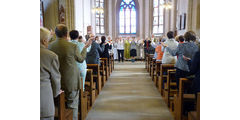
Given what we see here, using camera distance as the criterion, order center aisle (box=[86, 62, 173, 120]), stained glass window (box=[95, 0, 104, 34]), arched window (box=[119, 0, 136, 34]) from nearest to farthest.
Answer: center aisle (box=[86, 62, 173, 120]) < stained glass window (box=[95, 0, 104, 34]) < arched window (box=[119, 0, 136, 34])

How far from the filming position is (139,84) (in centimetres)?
661

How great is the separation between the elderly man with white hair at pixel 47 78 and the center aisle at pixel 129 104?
192cm

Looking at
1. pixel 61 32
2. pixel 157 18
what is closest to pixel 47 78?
pixel 61 32

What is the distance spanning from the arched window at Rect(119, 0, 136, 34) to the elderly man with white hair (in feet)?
57.9

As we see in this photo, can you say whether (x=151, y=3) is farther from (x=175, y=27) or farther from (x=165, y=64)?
(x=165, y=64)

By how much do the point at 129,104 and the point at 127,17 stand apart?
15702mm

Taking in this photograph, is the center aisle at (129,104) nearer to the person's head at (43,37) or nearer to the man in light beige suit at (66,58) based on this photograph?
the man in light beige suit at (66,58)

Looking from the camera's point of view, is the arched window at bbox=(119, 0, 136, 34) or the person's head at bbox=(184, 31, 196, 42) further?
the arched window at bbox=(119, 0, 136, 34)

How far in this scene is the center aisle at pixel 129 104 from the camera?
12.7ft

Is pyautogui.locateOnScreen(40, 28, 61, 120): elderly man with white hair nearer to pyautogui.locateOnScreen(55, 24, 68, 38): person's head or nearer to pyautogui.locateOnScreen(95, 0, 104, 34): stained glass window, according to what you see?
pyautogui.locateOnScreen(55, 24, 68, 38): person's head

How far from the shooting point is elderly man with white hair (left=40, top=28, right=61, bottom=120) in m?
1.93

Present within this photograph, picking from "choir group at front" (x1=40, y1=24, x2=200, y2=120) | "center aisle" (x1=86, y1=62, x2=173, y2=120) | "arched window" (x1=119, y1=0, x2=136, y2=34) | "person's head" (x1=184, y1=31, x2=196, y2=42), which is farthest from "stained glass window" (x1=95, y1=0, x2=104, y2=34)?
"person's head" (x1=184, y1=31, x2=196, y2=42)

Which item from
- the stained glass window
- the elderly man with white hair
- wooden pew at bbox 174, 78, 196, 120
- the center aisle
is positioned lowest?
the center aisle

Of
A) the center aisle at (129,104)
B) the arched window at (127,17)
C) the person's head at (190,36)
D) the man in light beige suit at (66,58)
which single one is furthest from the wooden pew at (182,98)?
the arched window at (127,17)
